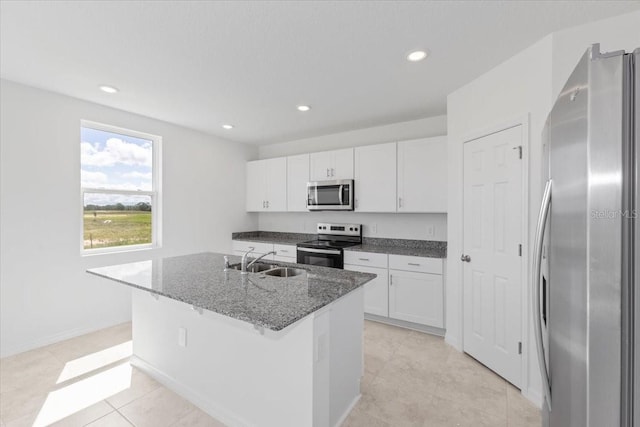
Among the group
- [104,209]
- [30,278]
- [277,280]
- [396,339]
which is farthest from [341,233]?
[30,278]

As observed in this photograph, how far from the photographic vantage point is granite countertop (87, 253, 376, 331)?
1328 mm

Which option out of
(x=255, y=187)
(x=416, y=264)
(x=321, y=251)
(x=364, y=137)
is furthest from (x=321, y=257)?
(x=255, y=187)

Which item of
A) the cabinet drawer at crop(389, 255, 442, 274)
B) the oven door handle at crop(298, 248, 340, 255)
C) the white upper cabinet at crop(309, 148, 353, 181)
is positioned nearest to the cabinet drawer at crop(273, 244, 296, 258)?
the oven door handle at crop(298, 248, 340, 255)

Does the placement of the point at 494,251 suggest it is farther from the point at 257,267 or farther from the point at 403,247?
the point at 257,267

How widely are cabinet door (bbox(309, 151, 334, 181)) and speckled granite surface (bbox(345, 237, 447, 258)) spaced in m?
1.11

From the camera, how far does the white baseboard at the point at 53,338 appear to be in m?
2.59

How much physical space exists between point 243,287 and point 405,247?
257 centimetres

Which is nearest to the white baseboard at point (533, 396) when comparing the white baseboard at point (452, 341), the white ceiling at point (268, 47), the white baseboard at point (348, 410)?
the white baseboard at point (452, 341)

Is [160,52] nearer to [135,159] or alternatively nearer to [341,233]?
[135,159]

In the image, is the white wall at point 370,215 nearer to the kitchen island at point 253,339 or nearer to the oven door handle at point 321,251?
the oven door handle at point 321,251

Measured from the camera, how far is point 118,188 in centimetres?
343

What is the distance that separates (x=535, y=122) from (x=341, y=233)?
2717 millimetres

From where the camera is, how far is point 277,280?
1.88 meters

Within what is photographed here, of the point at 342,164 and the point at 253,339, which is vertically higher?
the point at 342,164
